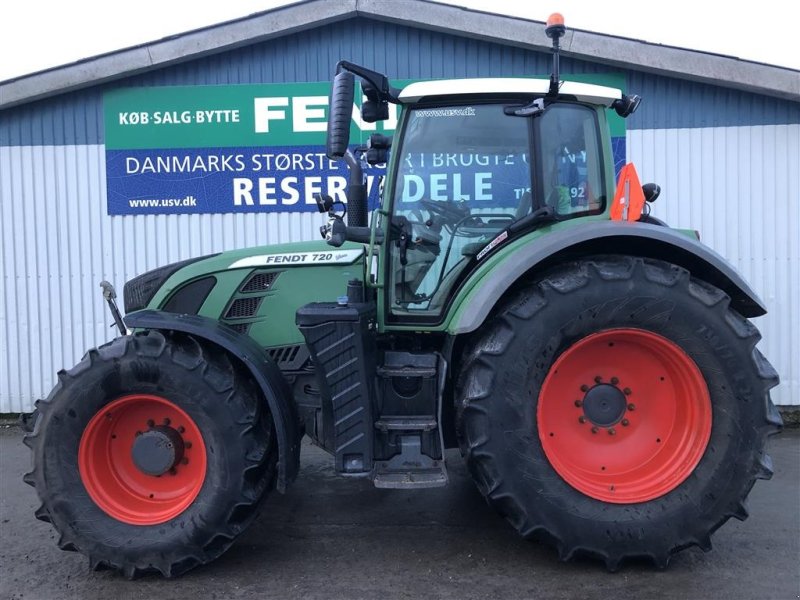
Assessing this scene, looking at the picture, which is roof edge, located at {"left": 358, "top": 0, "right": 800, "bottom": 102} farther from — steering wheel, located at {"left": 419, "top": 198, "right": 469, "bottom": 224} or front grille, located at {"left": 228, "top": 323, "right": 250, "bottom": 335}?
front grille, located at {"left": 228, "top": 323, "right": 250, "bottom": 335}

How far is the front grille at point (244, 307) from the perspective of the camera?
3.88 metres

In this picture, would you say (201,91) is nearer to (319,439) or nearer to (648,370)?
(319,439)

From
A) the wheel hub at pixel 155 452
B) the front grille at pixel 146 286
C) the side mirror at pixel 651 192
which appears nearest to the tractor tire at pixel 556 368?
the side mirror at pixel 651 192

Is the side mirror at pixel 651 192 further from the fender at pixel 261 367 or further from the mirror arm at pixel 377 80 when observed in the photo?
the fender at pixel 261 367

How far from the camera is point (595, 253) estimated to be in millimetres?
3432

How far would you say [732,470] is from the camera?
3145 mm

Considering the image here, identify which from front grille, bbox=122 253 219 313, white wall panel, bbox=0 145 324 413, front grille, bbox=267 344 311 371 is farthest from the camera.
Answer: white wall panel, bbox=0 145 324 413

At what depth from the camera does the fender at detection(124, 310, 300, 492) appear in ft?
10.7

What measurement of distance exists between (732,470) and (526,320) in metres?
1.19

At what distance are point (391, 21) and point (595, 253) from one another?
394cm

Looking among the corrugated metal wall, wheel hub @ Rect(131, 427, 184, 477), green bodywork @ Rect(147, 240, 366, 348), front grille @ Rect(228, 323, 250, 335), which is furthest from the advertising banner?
wheel hub @ Rect(131, 427, 184, 477)

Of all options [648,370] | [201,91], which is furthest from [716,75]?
[201,91]

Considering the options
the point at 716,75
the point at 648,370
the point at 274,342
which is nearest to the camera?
the point at 648,370

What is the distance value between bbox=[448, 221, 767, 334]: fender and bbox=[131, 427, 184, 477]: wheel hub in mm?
1501
